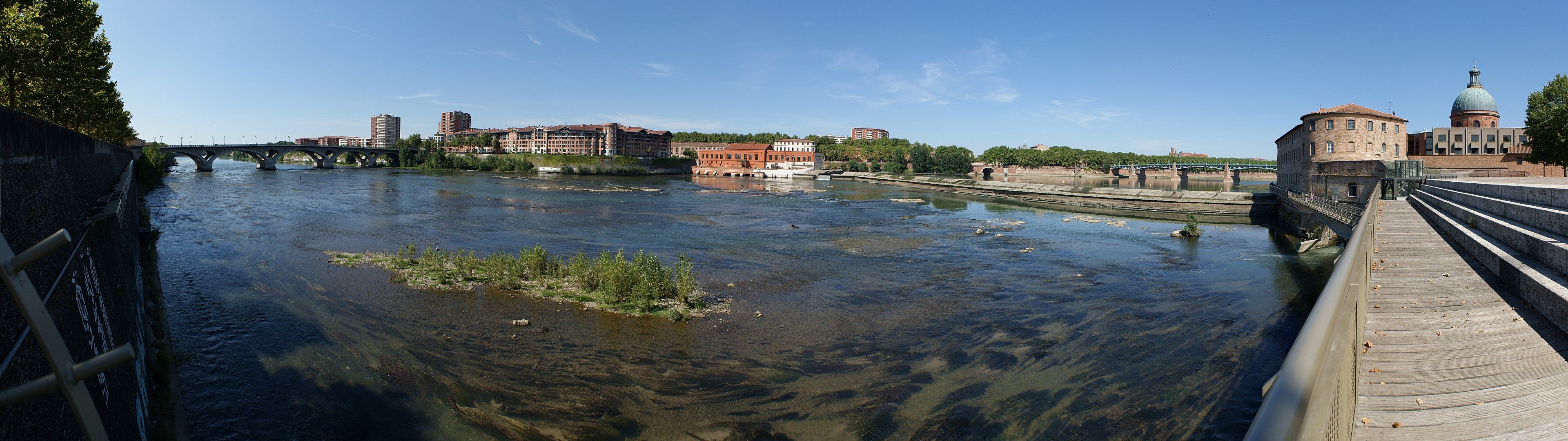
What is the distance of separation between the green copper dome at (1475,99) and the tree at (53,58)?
324 feet

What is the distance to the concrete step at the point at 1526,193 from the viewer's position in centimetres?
1070

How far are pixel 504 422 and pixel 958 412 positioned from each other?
6253 mm

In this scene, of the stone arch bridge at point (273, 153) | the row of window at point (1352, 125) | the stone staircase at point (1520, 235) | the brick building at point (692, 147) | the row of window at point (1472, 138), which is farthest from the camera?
the brick building at point (692, 147)

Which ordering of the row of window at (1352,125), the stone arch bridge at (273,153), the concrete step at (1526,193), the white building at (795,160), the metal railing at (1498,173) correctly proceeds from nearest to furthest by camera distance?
the concrete step at (1526,193) < the row of window at (1352,125) < the metal railing at (1498,173) < the stone arch bridge at (273,153) < the white building at (795,160)

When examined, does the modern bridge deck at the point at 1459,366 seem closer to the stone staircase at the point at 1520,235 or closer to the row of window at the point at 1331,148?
the stone staircase at the point at 1520,235

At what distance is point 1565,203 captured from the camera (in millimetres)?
10383

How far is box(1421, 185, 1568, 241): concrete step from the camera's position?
8.99 metres

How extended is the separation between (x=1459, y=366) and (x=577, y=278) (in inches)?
623

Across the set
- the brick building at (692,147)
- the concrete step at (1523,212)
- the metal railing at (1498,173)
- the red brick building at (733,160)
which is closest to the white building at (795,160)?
the red brick building at (733,160)

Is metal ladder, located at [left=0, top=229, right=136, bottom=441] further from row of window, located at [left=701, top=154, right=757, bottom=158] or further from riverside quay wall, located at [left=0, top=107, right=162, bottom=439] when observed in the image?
row of window, located at [left=701, top=154, right=757, bottom=158]

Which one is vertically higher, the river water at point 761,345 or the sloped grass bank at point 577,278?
the sloped grass bank at point 577,278

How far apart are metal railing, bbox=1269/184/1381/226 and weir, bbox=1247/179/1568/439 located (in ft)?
38.7

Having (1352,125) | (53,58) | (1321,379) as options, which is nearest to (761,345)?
(1321,379)

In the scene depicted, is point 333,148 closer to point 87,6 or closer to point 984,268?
point 87,6
